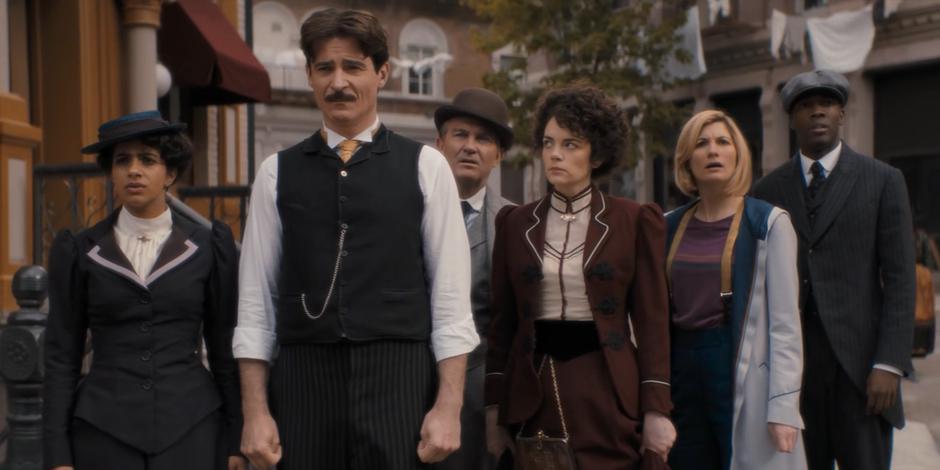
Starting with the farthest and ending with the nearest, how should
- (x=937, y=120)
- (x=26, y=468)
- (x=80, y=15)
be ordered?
(x=937, y=120), (x=80, y=15), (x=26, y=468)

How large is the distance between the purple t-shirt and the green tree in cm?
1815

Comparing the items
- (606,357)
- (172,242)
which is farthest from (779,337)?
(172,242)

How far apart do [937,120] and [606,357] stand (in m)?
18.3

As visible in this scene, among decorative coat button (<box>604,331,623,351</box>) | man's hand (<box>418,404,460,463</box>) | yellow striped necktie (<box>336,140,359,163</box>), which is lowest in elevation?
man's hand (<box>418,404,460,463</box>)

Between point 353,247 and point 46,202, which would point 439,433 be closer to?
point 353,247

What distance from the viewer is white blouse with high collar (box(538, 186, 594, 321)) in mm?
3656

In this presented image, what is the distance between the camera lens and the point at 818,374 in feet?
14.1

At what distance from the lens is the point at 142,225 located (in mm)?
3648

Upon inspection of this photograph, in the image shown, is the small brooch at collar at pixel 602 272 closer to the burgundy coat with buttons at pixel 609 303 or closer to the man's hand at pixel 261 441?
the burgundy coat with buttons at pixel 609 303

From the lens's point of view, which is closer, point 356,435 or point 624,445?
point 356,435

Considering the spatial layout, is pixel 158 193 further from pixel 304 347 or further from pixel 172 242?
pixel 304 347

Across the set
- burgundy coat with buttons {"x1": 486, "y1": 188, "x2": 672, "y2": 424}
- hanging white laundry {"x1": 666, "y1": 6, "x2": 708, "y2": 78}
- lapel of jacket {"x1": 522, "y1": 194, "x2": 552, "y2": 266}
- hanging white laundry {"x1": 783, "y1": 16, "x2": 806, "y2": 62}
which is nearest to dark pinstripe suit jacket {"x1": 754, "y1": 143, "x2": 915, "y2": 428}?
burgundy coat with buttons {"x1": 486, "y1": 188, "x2": 672, "y2": 424}

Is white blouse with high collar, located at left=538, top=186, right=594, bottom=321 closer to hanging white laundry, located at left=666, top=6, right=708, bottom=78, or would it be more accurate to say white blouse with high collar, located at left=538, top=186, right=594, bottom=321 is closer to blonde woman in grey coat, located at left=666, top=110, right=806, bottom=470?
blonde woman in grey coat, located at left=666, top=110, right=806, bottom=470

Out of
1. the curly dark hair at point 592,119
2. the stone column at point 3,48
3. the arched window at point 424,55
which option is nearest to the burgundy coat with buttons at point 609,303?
the curly dark hair at point 592,119
